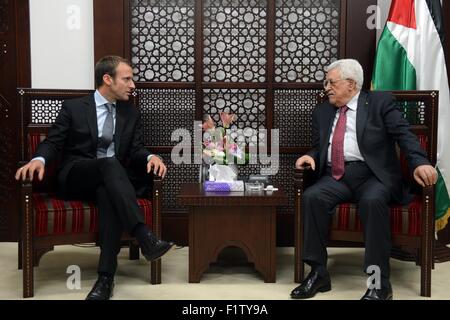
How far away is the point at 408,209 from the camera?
11.1ft

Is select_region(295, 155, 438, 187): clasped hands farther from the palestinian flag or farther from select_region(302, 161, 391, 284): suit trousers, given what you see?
the palestinian flag

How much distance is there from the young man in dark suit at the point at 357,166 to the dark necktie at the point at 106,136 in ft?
3.80

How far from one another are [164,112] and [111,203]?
1.24 meters

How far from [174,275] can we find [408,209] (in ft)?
4.78

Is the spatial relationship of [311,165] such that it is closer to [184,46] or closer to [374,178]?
[374,178]

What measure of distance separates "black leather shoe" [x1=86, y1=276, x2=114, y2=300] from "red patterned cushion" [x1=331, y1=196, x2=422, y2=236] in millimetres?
→ 1283

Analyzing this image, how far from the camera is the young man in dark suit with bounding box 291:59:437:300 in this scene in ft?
10.8

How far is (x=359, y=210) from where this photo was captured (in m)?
3.39

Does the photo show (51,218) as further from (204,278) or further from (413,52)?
(413,52)

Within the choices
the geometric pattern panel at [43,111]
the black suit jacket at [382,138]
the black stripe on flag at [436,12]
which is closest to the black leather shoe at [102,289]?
the geometric pattern panel at [43,111]

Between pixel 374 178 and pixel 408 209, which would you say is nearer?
pixel 408 209

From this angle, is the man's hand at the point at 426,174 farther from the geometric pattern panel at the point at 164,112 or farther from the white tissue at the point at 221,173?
the geometric pattern panel at the point at 164,112

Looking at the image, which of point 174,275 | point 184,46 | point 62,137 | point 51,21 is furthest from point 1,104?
point 174,275

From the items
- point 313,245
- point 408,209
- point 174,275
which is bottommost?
point 174,275
